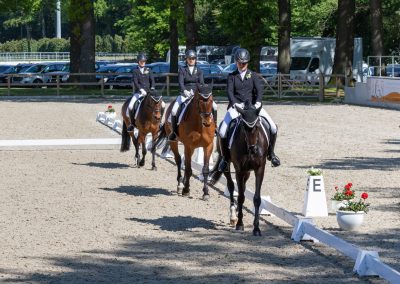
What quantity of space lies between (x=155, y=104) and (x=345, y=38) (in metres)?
35.0

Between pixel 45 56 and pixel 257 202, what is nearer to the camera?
pixel 257 202

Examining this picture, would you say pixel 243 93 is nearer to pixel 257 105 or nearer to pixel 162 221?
pixel 257 105

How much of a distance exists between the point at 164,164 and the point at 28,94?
35.0m

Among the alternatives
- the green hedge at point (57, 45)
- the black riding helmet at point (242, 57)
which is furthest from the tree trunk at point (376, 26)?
the green hedge at point (57, 45)

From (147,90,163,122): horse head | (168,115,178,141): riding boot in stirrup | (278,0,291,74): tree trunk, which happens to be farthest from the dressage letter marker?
(278,0,291,74): tree trunk

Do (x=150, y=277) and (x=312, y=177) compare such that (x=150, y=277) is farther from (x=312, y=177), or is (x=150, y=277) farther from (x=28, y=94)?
(x=28, y=94)

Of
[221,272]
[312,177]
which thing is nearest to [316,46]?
[312,177]

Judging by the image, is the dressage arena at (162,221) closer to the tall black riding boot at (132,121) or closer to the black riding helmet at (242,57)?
the tall black riding boot at (132,121)

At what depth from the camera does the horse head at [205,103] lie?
54.6ft

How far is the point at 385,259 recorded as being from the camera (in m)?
12.2

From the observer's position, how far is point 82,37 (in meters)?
61.2

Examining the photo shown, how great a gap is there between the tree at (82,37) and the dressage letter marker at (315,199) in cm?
4369

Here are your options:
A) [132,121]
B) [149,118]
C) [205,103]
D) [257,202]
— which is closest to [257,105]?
[257,202]

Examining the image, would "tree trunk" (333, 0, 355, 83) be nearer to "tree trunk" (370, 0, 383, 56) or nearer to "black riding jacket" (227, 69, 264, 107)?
"tree trunk" (370, 0, 383, 56)
